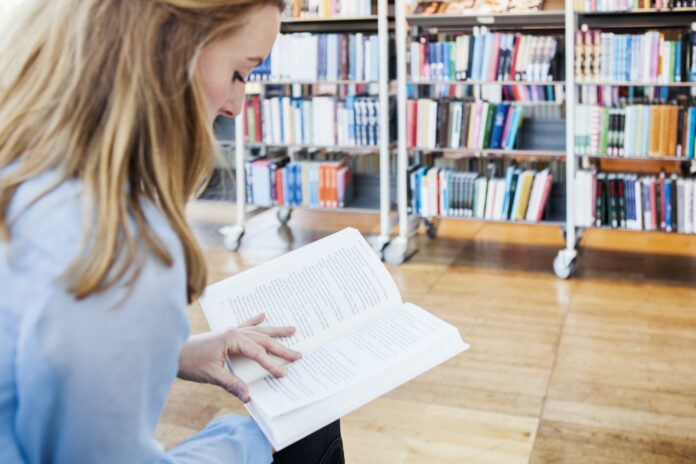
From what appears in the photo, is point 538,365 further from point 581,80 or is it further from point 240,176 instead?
point 240,176

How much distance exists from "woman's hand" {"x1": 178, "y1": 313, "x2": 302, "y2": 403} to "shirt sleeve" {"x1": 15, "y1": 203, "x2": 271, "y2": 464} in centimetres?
32

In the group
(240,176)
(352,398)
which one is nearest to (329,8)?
(240,176)

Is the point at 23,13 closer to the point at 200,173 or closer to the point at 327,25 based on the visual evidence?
the point at 200,173

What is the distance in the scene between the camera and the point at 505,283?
12.3ft

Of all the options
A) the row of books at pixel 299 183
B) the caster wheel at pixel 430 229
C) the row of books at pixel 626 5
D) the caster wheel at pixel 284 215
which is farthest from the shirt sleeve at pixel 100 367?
the caster wheel at pixel 284 215

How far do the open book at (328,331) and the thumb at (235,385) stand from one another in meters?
0.01

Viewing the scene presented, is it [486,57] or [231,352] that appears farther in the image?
[486,57]

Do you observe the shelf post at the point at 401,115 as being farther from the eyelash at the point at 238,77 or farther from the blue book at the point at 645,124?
the eyelash at the point at 238,77

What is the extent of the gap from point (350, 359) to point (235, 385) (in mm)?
182

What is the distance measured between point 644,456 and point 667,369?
25.5 inches

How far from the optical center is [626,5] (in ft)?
12.0

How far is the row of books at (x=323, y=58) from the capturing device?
414 cm

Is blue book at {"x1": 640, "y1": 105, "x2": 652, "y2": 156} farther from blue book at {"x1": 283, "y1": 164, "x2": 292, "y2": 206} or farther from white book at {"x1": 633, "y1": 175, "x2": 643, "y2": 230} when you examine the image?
blue book at {"x1": 283, "y1": 164, "x2": 292, "y2": 206}

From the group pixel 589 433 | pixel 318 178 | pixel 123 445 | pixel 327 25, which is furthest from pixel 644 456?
pixel 327 25
